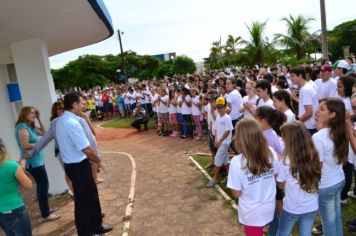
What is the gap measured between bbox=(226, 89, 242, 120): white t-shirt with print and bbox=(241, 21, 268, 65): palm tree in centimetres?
1819

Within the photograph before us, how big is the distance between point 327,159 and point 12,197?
3.42m

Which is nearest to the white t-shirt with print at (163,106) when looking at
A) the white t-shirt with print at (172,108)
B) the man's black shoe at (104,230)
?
the white t-shirt with print at (172,108)

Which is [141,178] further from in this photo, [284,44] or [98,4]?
[284,44]

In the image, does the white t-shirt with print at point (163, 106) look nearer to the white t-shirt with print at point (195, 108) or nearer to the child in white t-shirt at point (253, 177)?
the white t-shirt with print at point (195, 108)

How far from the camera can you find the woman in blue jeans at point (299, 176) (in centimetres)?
314

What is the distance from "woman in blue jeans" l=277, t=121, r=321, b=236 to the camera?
3137 millimetres

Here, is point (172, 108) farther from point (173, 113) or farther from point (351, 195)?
point (351, 195)

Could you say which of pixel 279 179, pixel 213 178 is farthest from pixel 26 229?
pixel 213 178

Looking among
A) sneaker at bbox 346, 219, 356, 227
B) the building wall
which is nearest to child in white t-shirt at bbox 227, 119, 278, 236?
sneaker at bbox 346, 219, 356, 227

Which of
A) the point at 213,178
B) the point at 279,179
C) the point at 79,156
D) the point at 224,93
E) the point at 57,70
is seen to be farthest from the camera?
the point at 57,70

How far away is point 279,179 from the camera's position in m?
3.32

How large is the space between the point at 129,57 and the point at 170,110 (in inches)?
1941

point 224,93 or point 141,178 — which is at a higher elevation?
point 224,93

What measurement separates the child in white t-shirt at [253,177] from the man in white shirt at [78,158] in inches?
88.3
